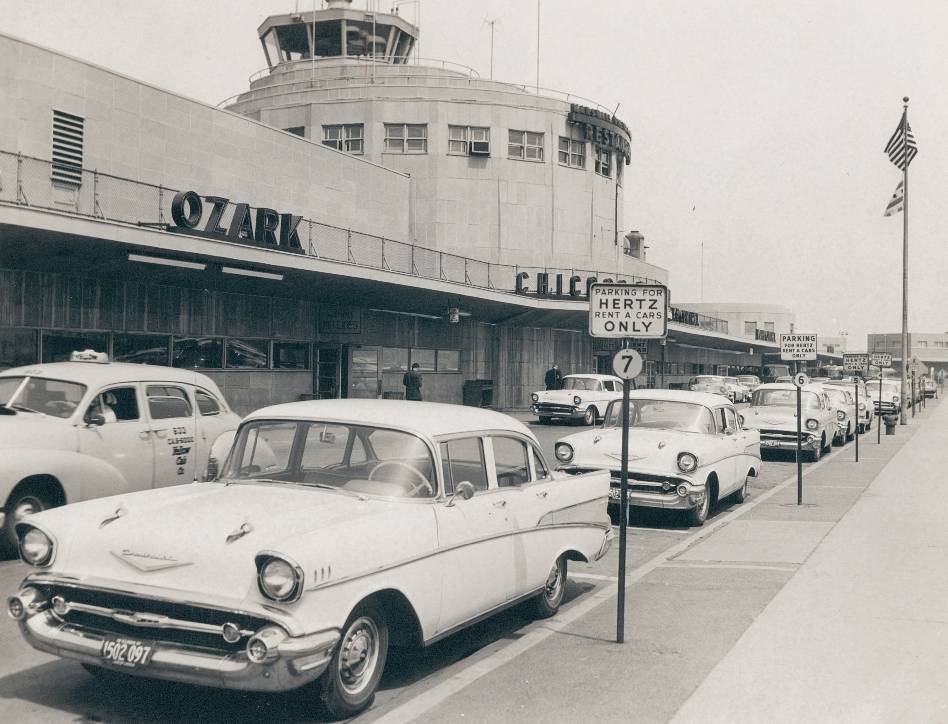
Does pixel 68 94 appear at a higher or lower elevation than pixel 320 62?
lower

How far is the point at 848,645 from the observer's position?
6.16 metres

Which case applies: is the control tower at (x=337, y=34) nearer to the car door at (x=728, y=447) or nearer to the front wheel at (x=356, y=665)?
the car door at (x=728, y=447)

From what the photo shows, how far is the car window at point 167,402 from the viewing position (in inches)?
391

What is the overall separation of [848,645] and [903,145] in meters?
30.6

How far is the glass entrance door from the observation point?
30781 mm

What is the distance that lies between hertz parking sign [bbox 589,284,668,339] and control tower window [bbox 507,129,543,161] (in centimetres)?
3825

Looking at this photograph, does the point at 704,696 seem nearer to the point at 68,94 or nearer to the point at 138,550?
the point at 138,550

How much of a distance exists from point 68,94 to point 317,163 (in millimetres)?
9905

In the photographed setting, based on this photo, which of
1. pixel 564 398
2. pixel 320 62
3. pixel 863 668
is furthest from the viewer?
pixel 320 62

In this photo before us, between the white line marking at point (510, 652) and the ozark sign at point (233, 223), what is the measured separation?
14.0 m

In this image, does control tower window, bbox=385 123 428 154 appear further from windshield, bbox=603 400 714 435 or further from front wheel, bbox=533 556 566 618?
front wheel, bbox=533 556 566 618

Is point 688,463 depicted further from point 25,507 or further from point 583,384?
point 583,384

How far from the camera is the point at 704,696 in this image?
5.20 m

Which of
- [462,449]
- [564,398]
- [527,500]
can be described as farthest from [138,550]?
[564,398]
